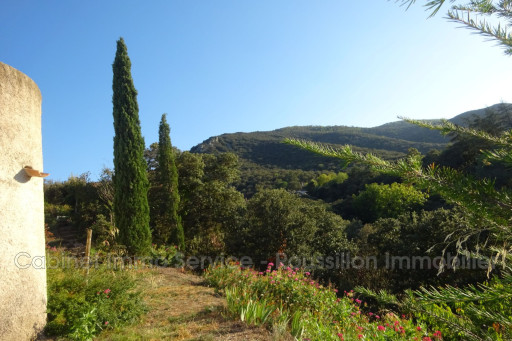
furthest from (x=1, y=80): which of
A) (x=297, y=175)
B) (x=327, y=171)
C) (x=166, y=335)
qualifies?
(x=327, y=171)

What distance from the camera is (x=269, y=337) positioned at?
403 cm

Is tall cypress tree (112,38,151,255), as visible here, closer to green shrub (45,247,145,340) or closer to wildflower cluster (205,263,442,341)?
green shrub (45,247,145,340)

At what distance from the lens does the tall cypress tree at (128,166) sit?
33.5ft

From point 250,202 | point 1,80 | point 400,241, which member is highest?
point 1,80

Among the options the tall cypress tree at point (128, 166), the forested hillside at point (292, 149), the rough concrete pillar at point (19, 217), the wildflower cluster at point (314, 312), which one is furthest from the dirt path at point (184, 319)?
the forested hillside at point (292, 149)

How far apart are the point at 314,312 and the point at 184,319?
2.26m

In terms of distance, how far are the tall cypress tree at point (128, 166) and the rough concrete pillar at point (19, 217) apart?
20.8ft

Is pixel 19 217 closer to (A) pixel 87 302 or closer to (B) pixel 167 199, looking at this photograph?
(A) pixel 87 302

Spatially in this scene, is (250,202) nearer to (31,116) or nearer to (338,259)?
(338,259)

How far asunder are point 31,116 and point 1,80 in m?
0.57

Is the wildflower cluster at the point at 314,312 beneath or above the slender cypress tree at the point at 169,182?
beneath

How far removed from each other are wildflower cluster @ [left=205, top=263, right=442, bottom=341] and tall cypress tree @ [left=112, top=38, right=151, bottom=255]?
506 centimetres

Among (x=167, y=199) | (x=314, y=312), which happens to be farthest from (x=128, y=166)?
(x=314, y=312)

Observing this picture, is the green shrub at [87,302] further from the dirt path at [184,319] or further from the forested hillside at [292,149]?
the forested hillside at [292,149]
